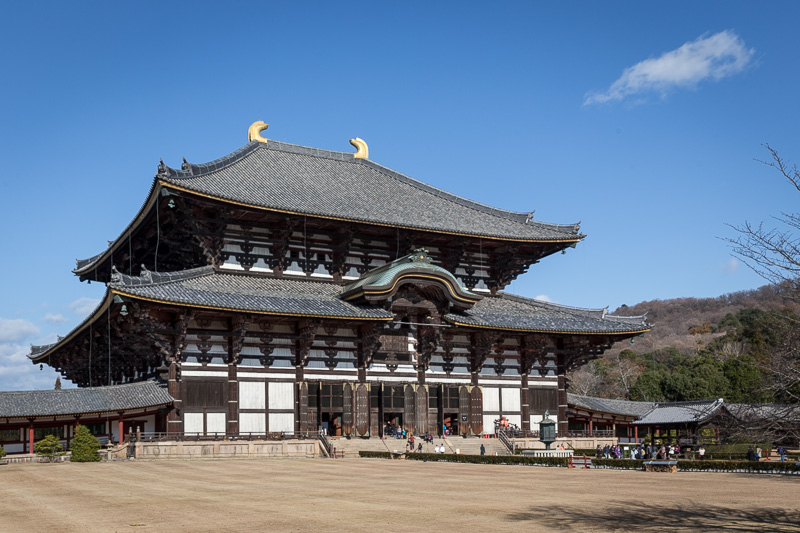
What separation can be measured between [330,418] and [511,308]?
1466cm

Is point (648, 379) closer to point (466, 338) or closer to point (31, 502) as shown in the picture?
point (466, 338)

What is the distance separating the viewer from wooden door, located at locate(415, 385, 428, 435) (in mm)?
50253

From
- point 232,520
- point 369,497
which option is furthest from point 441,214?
point 232,520

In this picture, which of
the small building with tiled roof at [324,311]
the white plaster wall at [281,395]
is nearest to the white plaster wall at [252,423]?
the small building with tiled roof at [324,311]

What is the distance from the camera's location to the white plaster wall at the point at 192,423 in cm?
4331

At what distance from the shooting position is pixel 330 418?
160 feet

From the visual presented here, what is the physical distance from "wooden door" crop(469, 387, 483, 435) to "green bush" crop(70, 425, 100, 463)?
22.4m

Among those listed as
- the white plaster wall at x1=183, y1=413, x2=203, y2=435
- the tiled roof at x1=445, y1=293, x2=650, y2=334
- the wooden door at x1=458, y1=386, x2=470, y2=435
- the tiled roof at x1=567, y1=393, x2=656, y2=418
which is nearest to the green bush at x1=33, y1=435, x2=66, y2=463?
the white plaster wall at x1=183, y1=413, x2=203, y2=435

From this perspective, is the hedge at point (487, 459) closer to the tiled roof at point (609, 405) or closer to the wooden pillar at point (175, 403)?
the wooden pillar at point (175, 403)

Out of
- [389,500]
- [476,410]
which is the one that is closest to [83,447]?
[389,500]

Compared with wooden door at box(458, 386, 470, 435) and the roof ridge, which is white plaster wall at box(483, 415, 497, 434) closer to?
wooden door at box(458, 386, 470, 435)

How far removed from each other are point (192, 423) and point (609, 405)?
1367 inches

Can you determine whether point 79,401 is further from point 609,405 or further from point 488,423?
point 609,405

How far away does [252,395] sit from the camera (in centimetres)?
4569
